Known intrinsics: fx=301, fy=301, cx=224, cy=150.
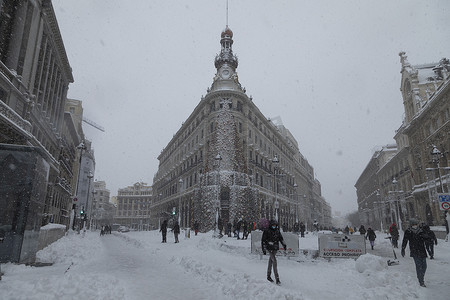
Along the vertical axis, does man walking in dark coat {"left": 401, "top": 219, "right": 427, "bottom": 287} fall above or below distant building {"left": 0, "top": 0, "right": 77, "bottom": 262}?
below

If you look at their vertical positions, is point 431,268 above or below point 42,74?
below

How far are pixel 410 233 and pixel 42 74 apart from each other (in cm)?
2682

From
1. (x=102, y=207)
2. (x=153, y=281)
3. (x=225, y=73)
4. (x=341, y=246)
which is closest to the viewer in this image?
(x=153, y=281)

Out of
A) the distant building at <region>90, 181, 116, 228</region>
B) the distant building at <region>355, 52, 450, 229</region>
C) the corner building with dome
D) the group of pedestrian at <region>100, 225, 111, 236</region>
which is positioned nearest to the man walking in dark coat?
the distant building at <region>355, 52, 450, 229</region>

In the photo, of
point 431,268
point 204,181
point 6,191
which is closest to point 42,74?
point 6,191

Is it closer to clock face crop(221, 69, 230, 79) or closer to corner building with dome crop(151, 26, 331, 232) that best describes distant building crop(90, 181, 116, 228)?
corner building with dome crop(151, 26, 331, 232)

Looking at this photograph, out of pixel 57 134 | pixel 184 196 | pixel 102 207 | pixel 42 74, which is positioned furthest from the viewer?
pixel 102 207

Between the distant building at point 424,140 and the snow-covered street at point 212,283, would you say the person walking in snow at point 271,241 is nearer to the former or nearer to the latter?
the snow-covered street at point 212,283

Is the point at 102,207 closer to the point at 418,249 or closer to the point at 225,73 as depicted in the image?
the point at 225,73

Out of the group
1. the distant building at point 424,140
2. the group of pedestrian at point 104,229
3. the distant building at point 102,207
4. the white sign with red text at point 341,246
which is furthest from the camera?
the distant building at point 102,207

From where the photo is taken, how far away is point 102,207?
135875mm

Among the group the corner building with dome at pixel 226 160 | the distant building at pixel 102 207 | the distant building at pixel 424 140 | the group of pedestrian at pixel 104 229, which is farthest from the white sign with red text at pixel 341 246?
the distant building at pixel 102 207

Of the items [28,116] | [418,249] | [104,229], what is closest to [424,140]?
[418,249]

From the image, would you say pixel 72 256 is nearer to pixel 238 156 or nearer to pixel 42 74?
pixel 42 74
